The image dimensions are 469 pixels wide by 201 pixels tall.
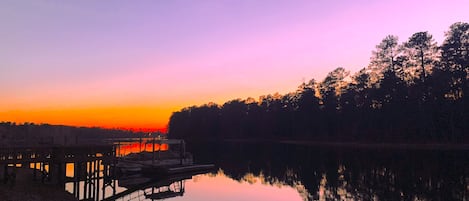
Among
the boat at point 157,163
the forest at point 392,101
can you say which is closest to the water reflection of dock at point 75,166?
the boat at point 157,163

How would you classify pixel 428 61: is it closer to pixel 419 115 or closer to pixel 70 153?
pixel 419 115

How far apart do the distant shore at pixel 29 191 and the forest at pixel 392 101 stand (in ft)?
209

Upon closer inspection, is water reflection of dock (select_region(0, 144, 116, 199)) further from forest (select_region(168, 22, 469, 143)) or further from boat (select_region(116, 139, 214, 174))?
forest (select_region(168, 22, 469, 143))

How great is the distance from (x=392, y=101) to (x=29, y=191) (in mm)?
74885

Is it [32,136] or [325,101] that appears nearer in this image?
[32,136]

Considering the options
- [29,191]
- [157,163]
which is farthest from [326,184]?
A: [29,191]

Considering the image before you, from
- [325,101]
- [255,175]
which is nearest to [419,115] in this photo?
[325,101]

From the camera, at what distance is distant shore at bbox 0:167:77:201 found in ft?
70.3

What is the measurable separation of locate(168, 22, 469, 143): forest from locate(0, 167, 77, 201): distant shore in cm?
6368

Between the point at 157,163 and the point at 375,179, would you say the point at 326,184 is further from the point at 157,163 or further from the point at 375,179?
the point at 157,163

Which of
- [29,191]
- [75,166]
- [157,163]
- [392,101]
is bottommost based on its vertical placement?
[157,163]

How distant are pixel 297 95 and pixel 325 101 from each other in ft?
57.1

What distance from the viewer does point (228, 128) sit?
532ft

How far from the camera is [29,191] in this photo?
24016 millimetres
